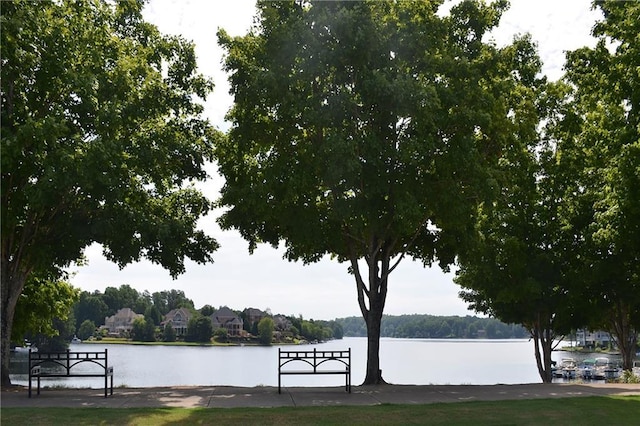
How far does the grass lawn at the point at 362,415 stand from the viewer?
40.2 ft

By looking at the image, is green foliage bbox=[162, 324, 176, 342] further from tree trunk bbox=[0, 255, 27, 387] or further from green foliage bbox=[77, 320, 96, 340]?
tree trunk bbox=[0, 255, 27, 387]

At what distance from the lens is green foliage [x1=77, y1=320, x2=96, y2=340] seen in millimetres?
144500

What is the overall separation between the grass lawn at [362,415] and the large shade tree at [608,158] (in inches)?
282

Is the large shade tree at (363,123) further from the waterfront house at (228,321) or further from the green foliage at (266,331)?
the waterfront house at (228,321)

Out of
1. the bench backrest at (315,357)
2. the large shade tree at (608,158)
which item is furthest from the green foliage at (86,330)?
the bench backrest at (315,357)

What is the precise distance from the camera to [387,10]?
1942cm

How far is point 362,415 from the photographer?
42.6 feet

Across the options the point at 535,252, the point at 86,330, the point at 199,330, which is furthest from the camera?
the point at 86,330

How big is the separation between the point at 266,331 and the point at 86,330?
37953mm

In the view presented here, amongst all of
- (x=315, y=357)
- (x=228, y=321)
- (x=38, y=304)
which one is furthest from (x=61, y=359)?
(x=228, y=321)

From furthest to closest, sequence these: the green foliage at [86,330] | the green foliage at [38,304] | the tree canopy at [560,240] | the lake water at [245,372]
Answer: the green foliage at [86,330]
the lake water at [245,372]
the green foliage at [38,304]
the tree canopy at [560,240]

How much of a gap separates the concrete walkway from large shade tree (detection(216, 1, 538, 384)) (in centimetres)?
339

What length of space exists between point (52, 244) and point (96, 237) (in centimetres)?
125

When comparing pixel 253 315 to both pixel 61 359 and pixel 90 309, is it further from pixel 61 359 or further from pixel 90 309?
pixel 61 359
